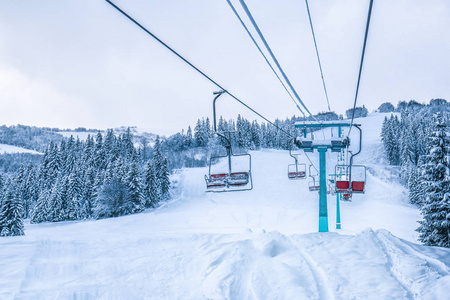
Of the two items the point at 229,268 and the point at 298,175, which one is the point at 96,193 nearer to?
the point at 298,175

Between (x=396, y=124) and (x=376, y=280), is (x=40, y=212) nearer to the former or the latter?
(x=376, y=280)

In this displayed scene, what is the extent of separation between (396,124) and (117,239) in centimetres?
11319

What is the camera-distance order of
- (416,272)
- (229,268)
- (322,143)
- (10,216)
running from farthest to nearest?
(10,216) → (322,143) → (229,268) → (416,272)

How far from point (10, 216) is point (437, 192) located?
43.3m

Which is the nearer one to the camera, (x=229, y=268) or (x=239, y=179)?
(x=229, y=268)

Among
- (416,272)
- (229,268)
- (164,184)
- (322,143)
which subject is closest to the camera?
(416,272)

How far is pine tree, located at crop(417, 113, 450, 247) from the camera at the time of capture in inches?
699

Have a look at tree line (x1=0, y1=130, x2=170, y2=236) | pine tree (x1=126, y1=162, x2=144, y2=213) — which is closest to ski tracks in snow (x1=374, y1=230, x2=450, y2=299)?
tree line (x1=0, y1=130, x2=170, y2=236)

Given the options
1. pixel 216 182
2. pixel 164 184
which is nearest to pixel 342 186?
pixel 216 182

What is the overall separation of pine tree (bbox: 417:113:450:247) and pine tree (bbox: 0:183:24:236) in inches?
1645

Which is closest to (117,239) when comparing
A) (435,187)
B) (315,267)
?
(315,267)

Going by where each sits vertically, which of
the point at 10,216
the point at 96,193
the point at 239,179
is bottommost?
the point at 10,216

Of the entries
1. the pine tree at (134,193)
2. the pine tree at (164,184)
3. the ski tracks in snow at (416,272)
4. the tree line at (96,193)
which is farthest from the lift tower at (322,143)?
the pine tree at (164,184)

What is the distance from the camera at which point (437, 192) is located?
18375 millimetres
